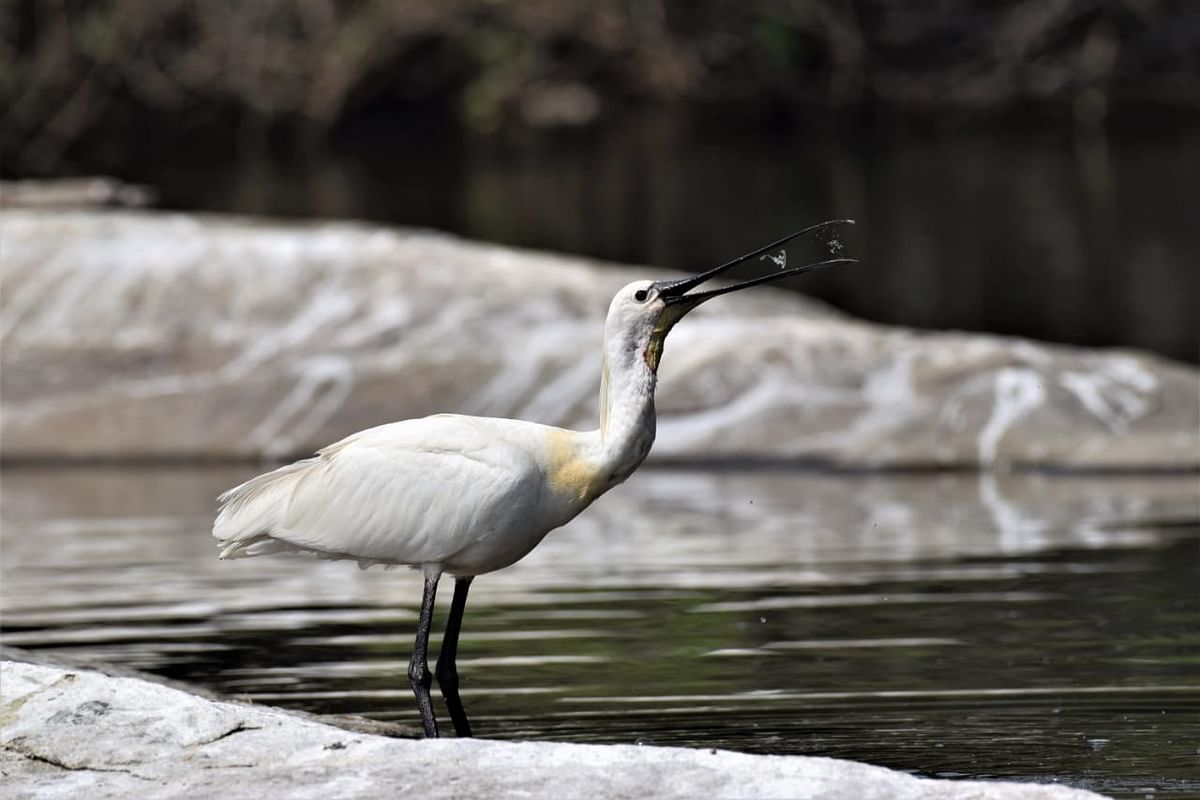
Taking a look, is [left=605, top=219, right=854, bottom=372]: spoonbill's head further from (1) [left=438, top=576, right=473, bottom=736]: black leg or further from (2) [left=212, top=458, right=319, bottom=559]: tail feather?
(2) [left=212, top=458, right=319, bottom=559]: tail feather

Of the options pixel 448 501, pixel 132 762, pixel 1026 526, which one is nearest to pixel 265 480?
pixel 448 501

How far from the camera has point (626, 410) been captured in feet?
20.9

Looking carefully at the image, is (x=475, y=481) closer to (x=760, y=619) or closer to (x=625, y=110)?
(x=760, y=619)

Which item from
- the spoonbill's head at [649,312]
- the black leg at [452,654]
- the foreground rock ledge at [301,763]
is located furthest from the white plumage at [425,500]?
the foreground rock ledge at [301,763]

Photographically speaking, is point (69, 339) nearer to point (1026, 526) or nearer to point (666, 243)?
point (1026, 526)

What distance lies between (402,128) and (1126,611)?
3057cm

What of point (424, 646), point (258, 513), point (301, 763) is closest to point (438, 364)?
point (258, 513)

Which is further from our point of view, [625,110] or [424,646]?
[625,110]

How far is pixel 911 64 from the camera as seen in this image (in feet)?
124

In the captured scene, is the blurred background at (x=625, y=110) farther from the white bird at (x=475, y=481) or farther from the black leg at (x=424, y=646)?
the black leg at (x=424, y=646)

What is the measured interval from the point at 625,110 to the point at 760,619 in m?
30.2

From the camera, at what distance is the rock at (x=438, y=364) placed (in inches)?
482

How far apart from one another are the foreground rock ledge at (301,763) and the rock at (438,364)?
22.2 ft

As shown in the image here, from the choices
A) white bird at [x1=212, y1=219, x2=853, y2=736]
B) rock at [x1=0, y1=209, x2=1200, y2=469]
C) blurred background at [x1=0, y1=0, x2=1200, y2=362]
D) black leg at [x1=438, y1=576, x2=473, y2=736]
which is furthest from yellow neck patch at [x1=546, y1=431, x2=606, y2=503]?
blurred background at [x1=0, y1=0, x2=1200, y2=362]
